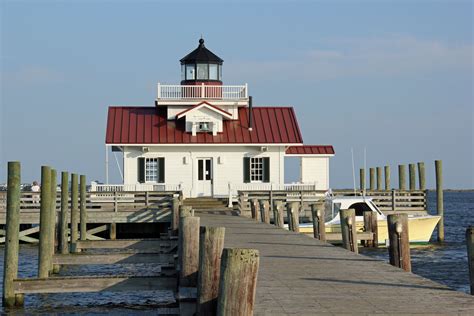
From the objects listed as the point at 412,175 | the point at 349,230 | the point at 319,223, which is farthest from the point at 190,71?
the point at 349,230

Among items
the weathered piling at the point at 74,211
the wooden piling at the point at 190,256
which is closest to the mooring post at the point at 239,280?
the wooden piling at the point at 190,256

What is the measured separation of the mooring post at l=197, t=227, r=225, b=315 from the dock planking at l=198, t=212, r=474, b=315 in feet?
1.76

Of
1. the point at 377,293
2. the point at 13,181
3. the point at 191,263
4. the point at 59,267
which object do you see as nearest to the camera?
the point at 377,293

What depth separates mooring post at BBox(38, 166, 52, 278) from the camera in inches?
779

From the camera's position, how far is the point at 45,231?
20.1m

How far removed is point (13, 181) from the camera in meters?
17.5

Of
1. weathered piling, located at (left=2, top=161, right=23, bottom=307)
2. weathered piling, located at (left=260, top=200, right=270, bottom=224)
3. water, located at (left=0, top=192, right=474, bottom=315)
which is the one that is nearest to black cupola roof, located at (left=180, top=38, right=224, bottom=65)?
water, located at (left=0, top=192, right=474, bottom=315)

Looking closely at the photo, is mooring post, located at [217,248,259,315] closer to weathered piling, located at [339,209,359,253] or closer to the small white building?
weathered piling, located at [339,209,359,253]

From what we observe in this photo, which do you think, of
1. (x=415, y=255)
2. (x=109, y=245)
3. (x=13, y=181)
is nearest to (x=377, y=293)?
(x=13, y=181)

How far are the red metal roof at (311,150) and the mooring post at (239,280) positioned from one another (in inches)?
1296

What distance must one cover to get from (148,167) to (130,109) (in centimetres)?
387

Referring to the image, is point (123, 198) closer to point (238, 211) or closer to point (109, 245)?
point (238, 211)

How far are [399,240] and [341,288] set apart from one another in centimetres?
409

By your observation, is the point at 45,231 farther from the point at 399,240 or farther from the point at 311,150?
the point at 311,150
